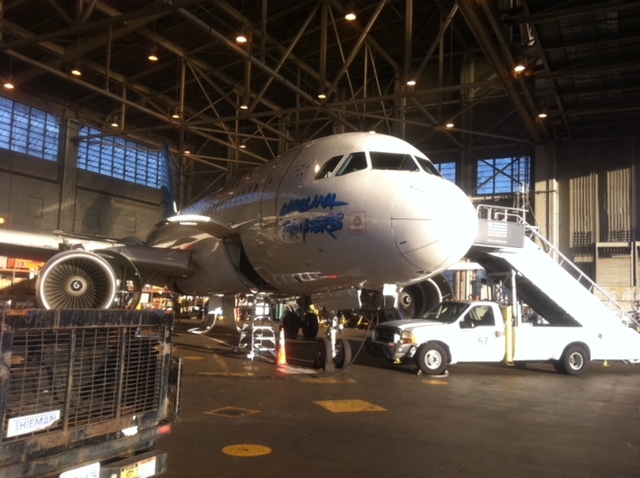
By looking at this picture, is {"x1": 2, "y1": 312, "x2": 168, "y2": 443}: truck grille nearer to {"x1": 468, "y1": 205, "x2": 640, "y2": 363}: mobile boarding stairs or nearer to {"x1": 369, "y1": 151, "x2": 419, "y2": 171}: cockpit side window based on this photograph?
{"x1": 369, "y1": 151, "x2": 419, "y2": 171}: cockpit side window

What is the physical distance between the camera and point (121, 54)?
27453 millimetres

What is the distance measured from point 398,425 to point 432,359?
486cm

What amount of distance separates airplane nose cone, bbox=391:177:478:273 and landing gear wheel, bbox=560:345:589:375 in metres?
5.25

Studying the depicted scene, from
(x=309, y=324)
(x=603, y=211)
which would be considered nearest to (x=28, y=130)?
(x=309, y=324)

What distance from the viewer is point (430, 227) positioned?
8.55 meters

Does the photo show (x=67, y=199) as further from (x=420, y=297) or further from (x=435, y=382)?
(x=435, y=382)

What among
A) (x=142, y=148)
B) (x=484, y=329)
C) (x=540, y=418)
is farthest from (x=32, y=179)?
(x=540, y=418)

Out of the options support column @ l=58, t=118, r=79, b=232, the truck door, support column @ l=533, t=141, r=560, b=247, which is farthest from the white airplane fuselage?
support column @ l=58, t=118, r=79, b=232

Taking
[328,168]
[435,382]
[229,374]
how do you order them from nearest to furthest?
1. [328,168]
2. [435,382]
3. [229,374]

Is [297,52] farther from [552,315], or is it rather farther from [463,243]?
[463,243]

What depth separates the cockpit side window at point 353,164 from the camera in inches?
390

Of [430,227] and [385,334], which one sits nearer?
[430,227]

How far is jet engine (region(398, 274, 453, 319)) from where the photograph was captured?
594 inches

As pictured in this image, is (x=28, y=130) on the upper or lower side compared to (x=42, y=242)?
upper
